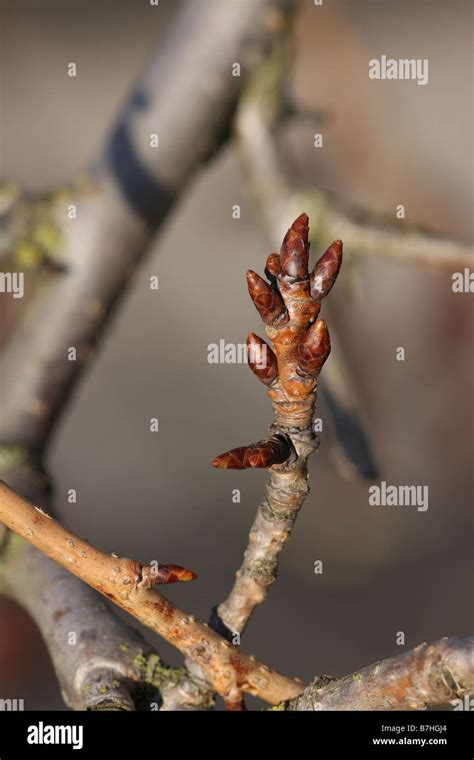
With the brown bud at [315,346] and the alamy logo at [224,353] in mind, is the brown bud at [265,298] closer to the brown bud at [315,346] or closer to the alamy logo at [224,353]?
the brown bud at [315,346]

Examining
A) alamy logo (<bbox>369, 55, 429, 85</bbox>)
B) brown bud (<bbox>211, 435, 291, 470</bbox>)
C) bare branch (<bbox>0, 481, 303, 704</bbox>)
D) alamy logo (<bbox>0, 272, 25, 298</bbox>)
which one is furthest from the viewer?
alamy logo (<bbox>369, 55, 429, 85</bbox>)

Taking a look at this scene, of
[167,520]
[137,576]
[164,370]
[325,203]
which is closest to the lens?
[137,576]

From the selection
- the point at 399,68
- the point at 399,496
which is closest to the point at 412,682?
the point at 399,496

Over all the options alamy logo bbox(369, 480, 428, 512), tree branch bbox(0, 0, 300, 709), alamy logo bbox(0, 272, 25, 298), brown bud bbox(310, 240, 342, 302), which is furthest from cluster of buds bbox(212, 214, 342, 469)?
alamy logo bbox(369, 480, 428, 512)

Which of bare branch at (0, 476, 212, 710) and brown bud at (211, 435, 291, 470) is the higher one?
brown bud at (211, 435, 291, 470)

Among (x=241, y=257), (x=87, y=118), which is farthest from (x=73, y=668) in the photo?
(x=87, y=118)

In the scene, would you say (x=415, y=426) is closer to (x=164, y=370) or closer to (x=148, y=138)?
(x=164, y=370)

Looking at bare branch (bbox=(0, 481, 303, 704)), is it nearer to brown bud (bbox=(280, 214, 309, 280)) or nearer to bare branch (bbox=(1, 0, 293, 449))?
brown bud (bbox=(280, 214, 309, 280))
